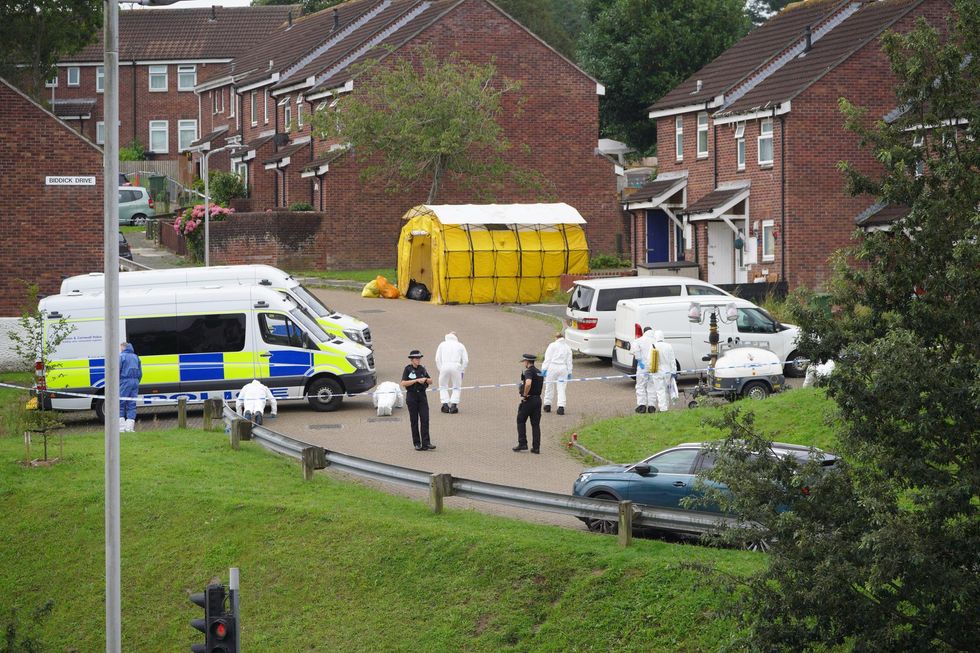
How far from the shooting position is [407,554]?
16.0 m

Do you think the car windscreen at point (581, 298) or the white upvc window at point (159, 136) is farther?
the white upvc window at point (159, 136)

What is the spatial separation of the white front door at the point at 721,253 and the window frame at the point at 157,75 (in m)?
45.4

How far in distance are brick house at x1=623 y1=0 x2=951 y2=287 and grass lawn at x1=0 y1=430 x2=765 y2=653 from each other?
22971 millimetres

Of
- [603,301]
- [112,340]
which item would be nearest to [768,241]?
[603,301]

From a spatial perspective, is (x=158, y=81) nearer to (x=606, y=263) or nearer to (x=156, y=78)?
(x=156, y=78)

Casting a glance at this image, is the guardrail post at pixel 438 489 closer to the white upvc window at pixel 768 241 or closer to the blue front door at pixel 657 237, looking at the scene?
the white upvc window at pixel 768 241

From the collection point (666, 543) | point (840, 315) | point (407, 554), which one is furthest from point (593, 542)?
point (840, 315)

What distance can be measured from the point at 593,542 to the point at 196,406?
13.2 m

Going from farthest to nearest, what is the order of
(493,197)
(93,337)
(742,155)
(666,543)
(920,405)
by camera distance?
(493,197), (742,155), (93,337), (666,543), (920,405)

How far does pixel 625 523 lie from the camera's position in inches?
592

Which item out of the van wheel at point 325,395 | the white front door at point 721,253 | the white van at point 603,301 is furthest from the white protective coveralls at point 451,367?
the white front door at point 721,253

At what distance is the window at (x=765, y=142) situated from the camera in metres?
40.8

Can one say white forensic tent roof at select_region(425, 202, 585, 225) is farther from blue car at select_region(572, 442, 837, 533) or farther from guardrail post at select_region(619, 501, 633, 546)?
guardrail post at select_region(619, 501, 633, 546)

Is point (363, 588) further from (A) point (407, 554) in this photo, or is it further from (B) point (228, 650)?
(B) point (228, 650)
